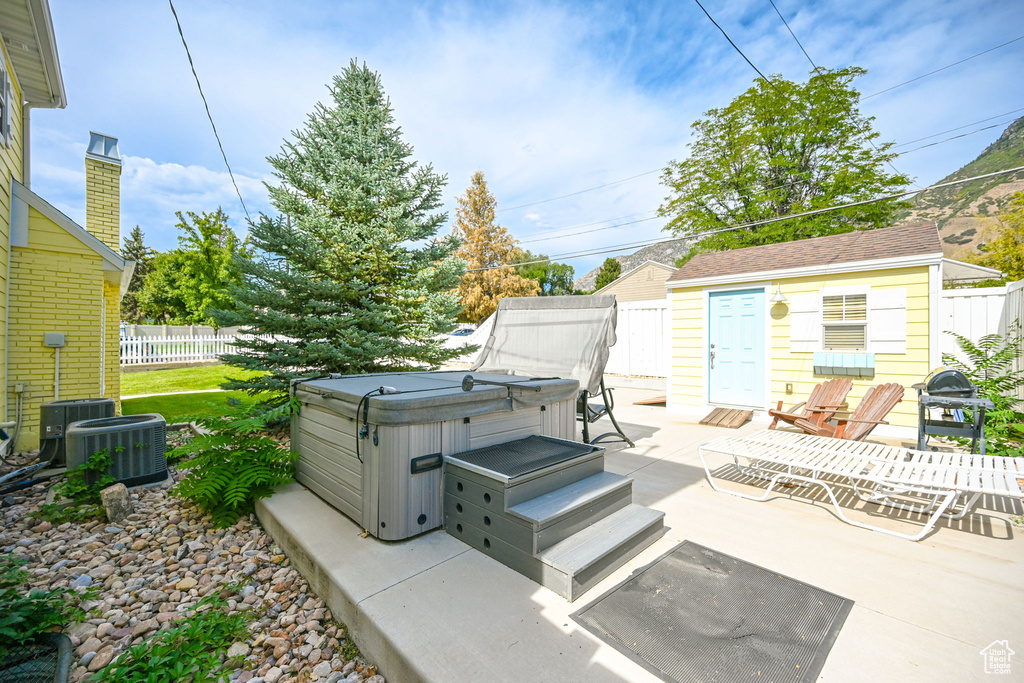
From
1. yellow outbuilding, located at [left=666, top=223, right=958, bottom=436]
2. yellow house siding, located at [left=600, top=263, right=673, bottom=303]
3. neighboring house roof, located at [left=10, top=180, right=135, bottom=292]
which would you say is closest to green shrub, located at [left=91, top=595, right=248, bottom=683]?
neighboring house roof, located at [left=10, top=180, right=135, bottom=292]

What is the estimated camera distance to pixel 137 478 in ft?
11.1

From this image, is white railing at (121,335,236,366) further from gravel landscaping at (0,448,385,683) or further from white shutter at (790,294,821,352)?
white shutter at (790,294,821,352)

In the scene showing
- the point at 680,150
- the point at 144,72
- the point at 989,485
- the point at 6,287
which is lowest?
the point at 989,485

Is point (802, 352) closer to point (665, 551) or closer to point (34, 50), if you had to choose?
point (665, 551)

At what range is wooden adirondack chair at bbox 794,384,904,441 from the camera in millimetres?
3816

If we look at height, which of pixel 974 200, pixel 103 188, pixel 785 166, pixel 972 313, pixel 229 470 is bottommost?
pixel 229 470

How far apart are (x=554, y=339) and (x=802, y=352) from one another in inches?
139

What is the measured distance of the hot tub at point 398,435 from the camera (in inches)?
89.0

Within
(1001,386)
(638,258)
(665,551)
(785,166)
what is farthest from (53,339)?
(638,258)

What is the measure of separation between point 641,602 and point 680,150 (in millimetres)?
18062

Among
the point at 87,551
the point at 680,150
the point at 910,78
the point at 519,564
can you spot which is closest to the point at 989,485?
the point at 519,564

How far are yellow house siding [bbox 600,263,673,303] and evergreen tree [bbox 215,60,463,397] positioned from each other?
17670 mm

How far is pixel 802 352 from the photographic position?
18.7 feet

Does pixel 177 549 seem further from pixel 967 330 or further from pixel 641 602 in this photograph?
pixel 967 330
